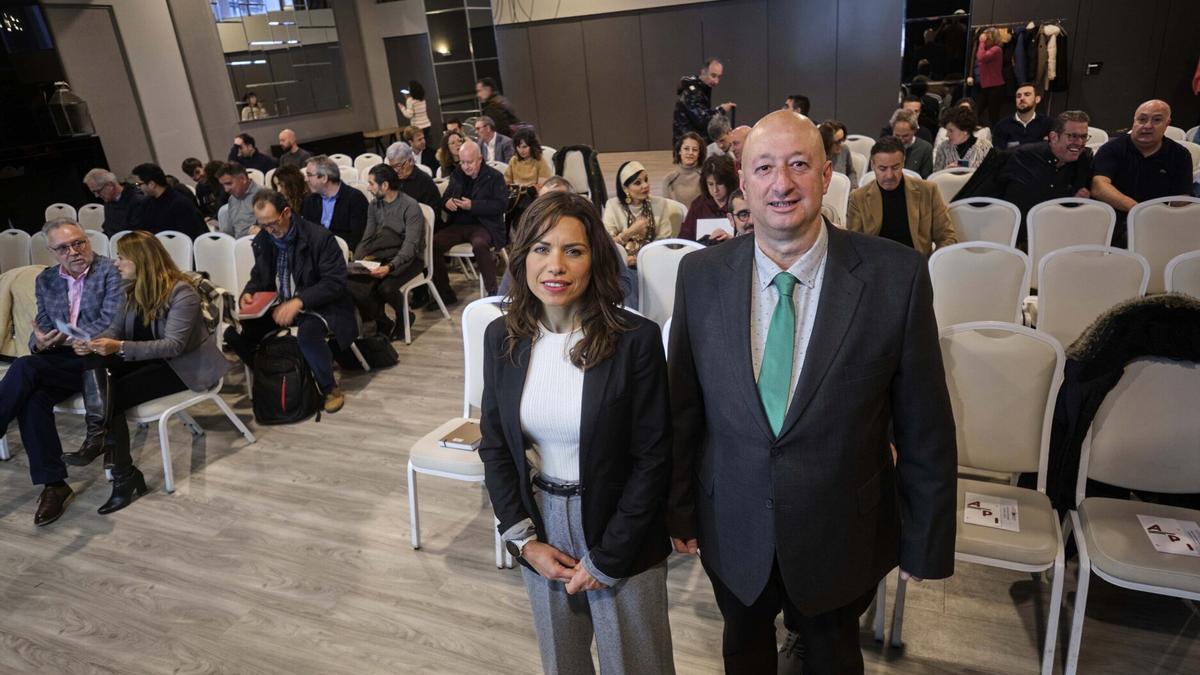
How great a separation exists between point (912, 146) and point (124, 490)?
6.14m

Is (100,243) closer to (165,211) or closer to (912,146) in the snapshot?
(165,211)

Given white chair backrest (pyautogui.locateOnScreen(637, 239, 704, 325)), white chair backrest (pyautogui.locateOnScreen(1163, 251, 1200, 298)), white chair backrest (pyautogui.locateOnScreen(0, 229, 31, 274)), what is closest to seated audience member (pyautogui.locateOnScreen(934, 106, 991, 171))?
white chair backrest (pyautogui.locateOnScreen(1163, 251, 1200, 298))

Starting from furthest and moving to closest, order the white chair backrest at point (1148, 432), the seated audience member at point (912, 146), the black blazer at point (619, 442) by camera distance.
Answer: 1. the seated audience member at point (912, 146)
2. the white chair backrest at point (1148, 432)
3. the black blazer at point (619, 442)

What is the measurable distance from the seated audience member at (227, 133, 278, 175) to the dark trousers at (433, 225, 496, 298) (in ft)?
12.6

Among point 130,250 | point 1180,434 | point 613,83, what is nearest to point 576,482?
point 1180,434

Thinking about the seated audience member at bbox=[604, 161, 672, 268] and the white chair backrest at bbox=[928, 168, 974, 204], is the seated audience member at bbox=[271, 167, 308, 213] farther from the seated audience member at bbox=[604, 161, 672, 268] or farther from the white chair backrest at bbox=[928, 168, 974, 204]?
the white chair backrest at bbox=[928, 168, 974, 204]

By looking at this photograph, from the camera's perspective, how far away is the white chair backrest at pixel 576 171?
24.2ft

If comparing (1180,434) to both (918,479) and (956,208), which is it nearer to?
(918,479)

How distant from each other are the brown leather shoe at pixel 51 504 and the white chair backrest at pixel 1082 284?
5.03m

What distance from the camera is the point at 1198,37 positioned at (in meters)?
9.54

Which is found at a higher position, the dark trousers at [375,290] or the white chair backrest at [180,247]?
the white chair backrest at [180,247]

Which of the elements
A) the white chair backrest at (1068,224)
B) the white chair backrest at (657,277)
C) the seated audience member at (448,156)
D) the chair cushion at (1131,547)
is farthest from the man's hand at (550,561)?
the seated audience member at (448,156)

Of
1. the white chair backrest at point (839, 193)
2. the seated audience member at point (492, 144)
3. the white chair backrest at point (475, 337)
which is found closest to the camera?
the white chair backrest at point (475, 337)

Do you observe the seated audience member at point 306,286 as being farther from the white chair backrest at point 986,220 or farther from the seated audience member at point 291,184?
the white chair backrest at point 986,220
